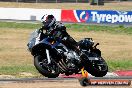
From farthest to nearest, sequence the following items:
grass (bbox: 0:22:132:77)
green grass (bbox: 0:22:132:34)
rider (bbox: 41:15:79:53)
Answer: green grass (bbox: 0:22:132:34), grass (bbox: 0:22:132:77), rider (bbox: 41:15:79:53)

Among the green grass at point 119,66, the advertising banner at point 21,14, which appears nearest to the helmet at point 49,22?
the green grass at point 119,66

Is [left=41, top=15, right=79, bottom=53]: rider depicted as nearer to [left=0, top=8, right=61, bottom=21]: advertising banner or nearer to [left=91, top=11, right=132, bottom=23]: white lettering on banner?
[left=91, top=11, right=132, bottom=23]: white lettering on banner

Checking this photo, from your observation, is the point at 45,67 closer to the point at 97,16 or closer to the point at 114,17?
the point at 114,17

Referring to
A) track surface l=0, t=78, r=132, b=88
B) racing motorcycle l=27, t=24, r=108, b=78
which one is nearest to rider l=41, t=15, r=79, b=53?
racing motorcycle l=27, t=24, r=108, b=78

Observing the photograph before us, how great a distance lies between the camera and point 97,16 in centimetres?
3697

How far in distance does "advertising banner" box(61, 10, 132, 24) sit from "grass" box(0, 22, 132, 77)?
1.07 m

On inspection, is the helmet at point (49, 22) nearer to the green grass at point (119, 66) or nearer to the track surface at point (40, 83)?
the track surface at point (40, 83)

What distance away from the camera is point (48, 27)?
1323 centimetres

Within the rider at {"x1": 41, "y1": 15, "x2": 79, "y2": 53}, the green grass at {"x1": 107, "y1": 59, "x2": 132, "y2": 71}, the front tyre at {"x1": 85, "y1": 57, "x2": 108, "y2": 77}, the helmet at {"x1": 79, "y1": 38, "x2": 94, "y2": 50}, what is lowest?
the green grass at {"x1": 107, "y1": 59, "x2": 132, "y2": 71}

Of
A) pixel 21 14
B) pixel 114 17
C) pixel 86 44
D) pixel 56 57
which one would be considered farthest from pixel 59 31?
pixel 21 14

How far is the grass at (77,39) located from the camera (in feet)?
58.0

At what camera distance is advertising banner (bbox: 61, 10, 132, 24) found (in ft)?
119

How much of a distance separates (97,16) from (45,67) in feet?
79.9

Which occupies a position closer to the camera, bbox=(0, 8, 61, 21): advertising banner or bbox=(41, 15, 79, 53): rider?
bbox=(41, 15, 79, 53): rider
